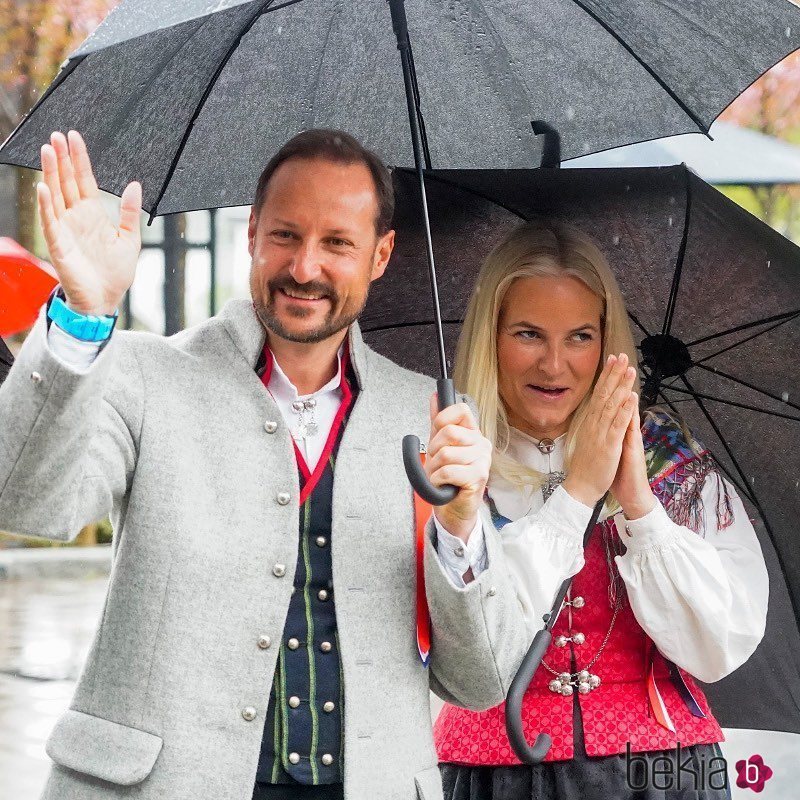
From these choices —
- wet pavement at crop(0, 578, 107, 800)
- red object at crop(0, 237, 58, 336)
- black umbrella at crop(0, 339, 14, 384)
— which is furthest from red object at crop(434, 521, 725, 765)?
wet pavement at crop(0, 578, 107, 800)

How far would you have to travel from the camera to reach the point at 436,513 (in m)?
2.93

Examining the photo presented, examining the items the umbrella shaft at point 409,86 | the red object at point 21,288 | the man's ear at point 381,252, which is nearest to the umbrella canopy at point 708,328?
the umbrella shaft at point 409,86

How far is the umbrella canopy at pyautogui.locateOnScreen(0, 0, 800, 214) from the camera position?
3537mm

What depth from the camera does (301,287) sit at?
9.98ft

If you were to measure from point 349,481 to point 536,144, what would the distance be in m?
1.39

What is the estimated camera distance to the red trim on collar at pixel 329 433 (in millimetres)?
2984

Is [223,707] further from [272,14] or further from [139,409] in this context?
[272,14]

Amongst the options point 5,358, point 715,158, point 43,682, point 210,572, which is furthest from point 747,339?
point 43,682

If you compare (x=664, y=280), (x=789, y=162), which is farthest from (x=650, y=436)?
(x=789, y=162)

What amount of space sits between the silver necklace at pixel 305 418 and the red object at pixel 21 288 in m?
1.62

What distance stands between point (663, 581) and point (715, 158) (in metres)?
1.23

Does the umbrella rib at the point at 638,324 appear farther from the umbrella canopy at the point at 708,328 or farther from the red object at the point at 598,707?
the red object at the point at 598,707

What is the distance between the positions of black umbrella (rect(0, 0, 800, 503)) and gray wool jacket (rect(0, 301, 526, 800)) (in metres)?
0.79

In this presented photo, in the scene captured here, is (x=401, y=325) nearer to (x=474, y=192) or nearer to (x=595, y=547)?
(x=474, y=192)
